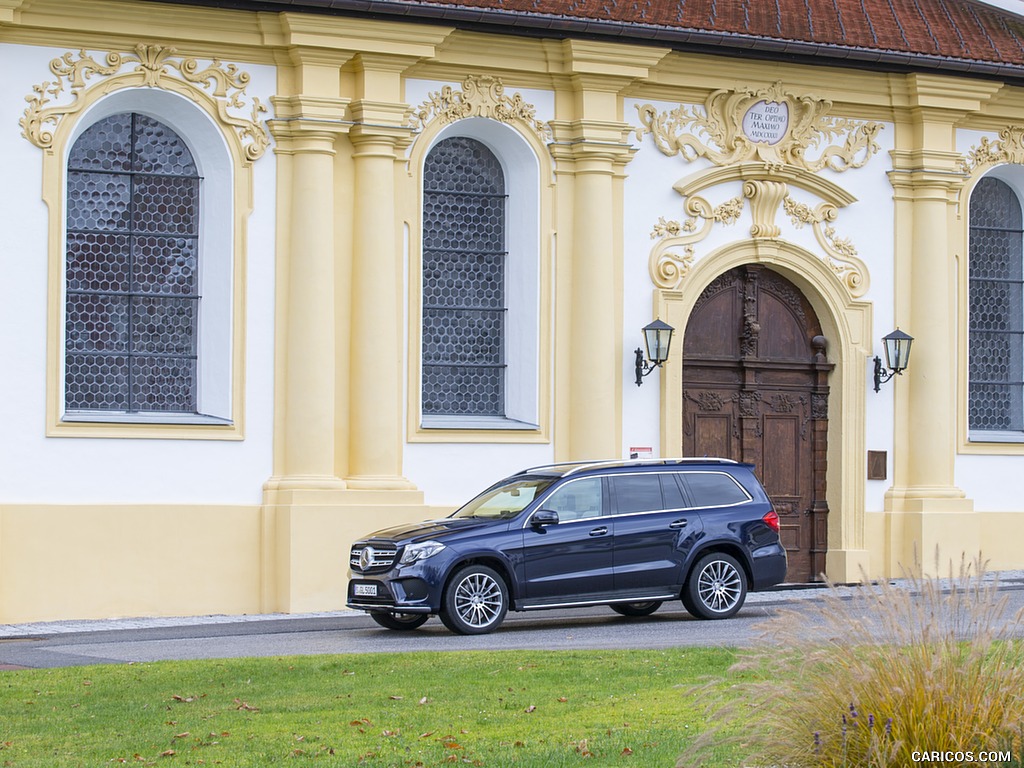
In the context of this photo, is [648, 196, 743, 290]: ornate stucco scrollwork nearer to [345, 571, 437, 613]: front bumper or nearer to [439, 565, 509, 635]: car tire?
[439, 565, 509, 635]: car tire

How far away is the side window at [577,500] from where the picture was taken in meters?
17.4

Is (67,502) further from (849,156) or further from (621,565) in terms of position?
(849,156)

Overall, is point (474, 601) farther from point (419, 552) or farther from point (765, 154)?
point (765, 154)

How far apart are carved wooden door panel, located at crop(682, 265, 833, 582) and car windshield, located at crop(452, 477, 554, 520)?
5232mm

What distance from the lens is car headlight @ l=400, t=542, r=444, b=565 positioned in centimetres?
1647

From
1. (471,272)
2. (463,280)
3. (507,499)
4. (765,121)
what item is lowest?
(507,499)

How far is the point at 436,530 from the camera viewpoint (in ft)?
55.5

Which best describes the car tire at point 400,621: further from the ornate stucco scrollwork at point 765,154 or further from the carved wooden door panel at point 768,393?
the ornate stucco scrollwork at point 765,154

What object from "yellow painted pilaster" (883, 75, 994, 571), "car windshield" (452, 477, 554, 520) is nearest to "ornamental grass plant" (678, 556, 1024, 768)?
"car windshield" (452, 477, 554, 520)

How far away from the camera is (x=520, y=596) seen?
16.9 meters

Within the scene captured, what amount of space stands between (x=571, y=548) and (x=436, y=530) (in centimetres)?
136

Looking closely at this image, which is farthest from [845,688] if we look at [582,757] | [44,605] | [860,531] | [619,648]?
[860,531]

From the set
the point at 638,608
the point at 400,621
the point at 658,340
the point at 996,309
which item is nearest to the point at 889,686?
the point at 400,621

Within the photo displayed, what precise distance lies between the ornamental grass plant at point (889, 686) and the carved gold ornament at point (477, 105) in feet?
46.9
